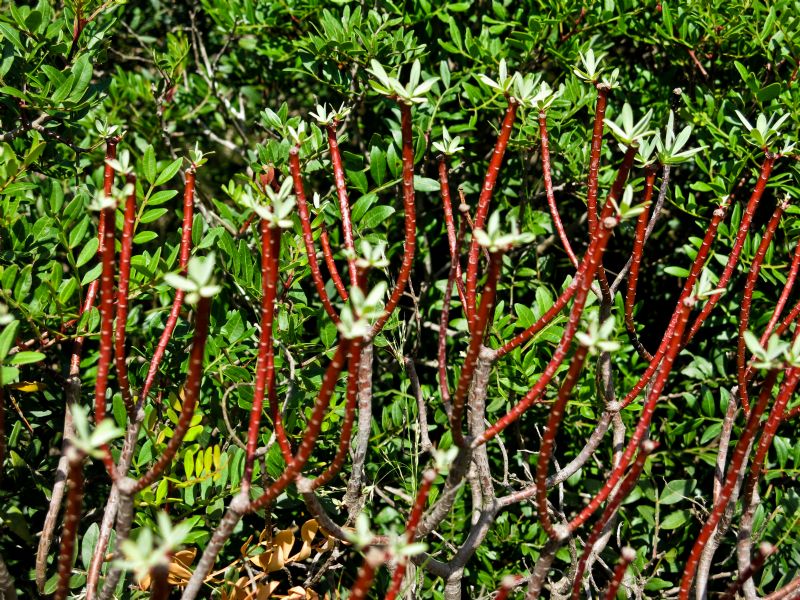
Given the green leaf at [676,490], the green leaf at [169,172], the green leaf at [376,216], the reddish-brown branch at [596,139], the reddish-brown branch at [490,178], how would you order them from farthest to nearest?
the green leaf at [676,490], the green leaf at [376,216], the green leaf at [169,172], the reddish-brown branch at [596,139], the reddish-brown branch at [490,178]

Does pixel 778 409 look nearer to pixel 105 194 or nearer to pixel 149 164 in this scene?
pixel 105 194

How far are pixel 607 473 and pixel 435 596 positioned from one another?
0.65 meters

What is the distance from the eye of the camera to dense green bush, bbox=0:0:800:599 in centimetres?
167

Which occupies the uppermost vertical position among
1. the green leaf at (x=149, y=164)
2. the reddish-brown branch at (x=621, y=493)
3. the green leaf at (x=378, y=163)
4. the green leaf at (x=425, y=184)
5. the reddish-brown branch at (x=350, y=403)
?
the green leaf at (x=149, y=164)

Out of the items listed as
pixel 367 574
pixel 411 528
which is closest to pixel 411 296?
pixel 411 528

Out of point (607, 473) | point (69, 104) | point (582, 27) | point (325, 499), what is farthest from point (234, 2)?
point (607, 473)

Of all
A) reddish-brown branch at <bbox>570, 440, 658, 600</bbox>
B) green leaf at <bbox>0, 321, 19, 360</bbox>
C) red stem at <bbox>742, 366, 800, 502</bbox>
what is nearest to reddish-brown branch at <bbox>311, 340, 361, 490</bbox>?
reddish-brown branch at <bbox>570, 440, 658, 600</bbox>

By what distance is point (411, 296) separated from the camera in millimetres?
2230

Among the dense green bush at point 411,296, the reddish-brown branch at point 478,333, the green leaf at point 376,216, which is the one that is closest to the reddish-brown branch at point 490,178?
the dense green bush at point 411,296

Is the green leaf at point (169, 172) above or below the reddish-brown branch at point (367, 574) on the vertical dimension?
above

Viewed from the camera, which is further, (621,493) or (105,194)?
(105,194)

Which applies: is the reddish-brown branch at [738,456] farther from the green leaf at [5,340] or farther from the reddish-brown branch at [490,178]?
the green leaf at [5,340]

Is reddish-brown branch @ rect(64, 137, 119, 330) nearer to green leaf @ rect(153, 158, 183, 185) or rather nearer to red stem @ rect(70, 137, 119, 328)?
red stem @ rect(70, 137, 119, 328)

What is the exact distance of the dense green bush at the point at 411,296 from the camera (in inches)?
65.6
